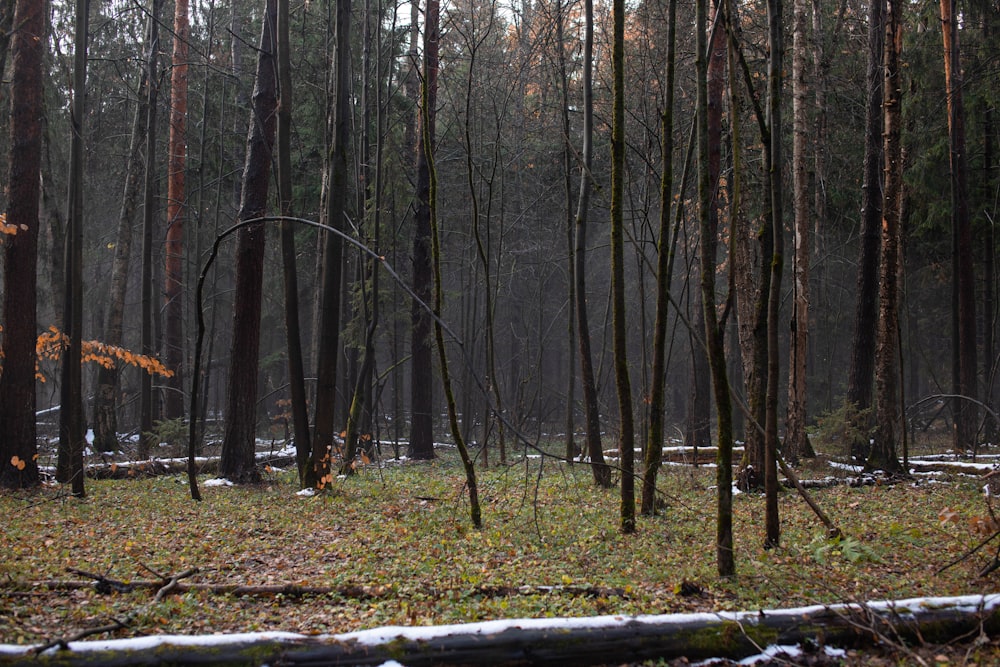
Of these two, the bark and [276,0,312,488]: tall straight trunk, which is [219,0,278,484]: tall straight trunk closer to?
[276,0,312,488]: tall straight trunk

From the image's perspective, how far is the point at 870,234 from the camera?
11555mm

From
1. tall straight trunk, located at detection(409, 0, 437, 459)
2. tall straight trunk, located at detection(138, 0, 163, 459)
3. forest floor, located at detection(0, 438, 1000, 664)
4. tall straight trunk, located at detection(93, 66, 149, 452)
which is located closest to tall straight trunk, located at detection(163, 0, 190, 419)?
tall straight trunk, located at detection(93, 66, 149, 452)

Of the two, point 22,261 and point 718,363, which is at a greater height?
point 22,261

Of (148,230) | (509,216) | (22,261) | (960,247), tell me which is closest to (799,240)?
(960,247)

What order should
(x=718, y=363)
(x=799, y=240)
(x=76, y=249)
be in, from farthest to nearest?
(x=799, y=240)
(x=76, y=249)
(x=718, y=363)

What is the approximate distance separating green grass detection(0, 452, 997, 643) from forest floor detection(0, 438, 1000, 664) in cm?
2

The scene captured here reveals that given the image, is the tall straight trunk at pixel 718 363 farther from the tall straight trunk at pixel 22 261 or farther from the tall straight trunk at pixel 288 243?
the tall straight trunk at pixel 22 261

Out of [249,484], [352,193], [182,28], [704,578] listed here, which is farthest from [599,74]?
[704,578]

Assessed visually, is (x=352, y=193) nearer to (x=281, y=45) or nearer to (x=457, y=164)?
(x=457, y=164)

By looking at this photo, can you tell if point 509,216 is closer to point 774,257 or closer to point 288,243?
point 288,243

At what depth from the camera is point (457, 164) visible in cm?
2225

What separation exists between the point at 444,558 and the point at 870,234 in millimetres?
9033

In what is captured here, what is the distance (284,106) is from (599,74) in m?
8.00

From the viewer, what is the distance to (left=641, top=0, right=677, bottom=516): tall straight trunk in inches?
226
